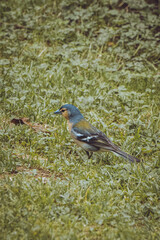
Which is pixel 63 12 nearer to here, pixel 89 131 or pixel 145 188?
pixel 89 131

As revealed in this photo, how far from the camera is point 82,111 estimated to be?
5.58 metres

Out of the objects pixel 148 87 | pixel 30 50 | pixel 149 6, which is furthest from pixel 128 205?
pixel 149 6

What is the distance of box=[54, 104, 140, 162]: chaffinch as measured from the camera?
422cm

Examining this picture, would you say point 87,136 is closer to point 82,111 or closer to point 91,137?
point 91,137

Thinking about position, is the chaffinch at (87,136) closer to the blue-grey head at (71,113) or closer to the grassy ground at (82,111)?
the blue-grey head at (71,113)

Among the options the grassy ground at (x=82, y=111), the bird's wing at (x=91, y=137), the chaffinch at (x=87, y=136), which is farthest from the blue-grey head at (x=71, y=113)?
the grassy ground at (x=82, y=111)

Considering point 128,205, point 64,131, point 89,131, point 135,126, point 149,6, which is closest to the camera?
point 128,205

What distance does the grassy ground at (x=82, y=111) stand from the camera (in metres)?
3.12

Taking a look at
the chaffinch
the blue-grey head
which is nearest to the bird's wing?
the chaffinch

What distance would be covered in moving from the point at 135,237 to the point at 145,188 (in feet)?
2.91

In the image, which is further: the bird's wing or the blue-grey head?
the blue-grey head

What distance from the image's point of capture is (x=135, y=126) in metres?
5.19

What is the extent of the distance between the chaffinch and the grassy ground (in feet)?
0.62

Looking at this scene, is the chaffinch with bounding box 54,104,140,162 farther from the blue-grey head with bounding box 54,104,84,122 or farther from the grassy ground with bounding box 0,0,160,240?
the grassy ground with bounding box 0,0,160,240
